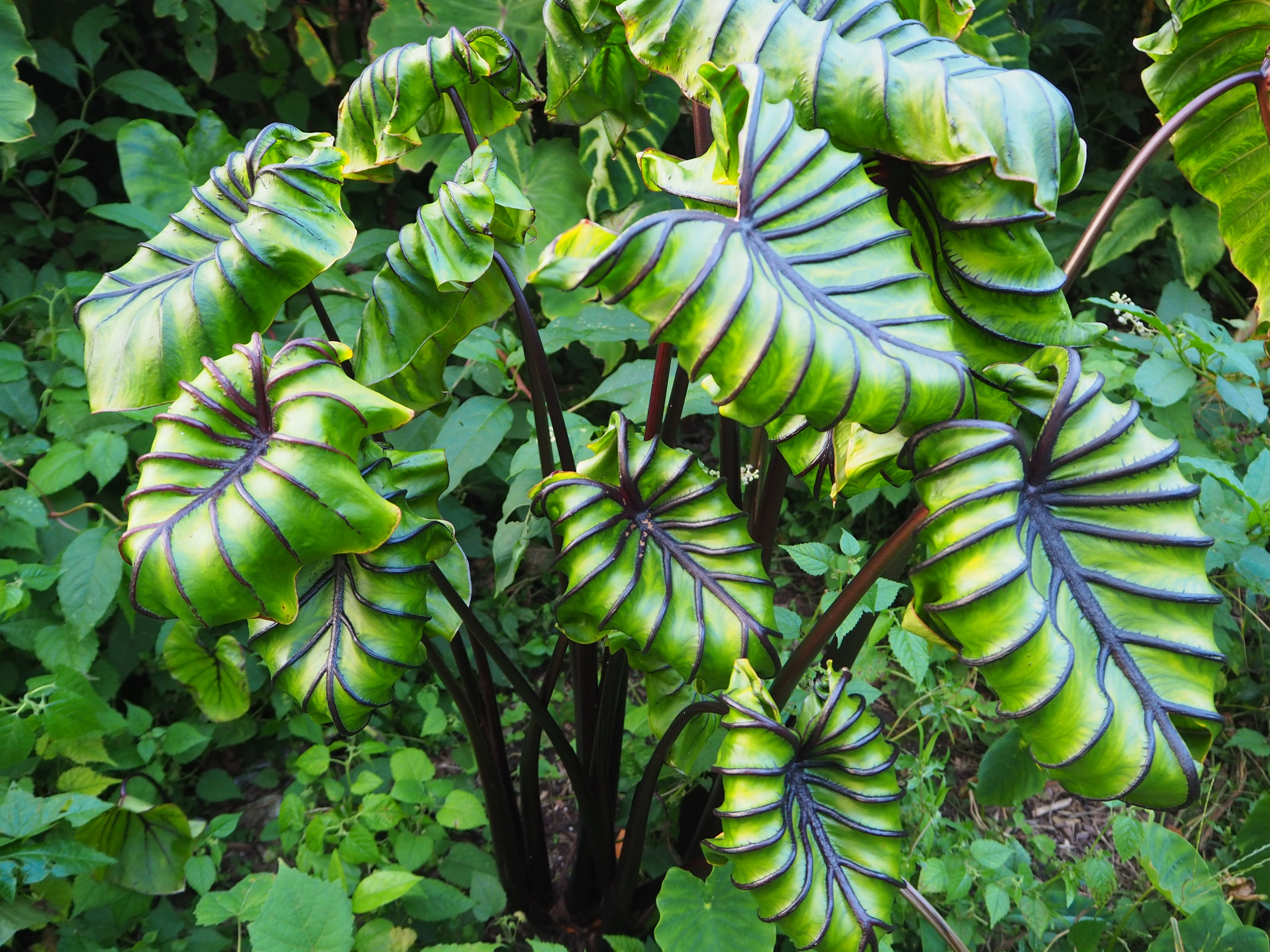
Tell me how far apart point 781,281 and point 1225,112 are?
0.73 m

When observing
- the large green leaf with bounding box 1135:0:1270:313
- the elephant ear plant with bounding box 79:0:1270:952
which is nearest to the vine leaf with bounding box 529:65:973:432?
the elephant ear plant with bounding box 79:0:1270:952

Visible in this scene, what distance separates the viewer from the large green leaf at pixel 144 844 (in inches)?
42.3

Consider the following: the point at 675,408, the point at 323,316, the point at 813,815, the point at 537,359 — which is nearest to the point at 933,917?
the point at 813,815

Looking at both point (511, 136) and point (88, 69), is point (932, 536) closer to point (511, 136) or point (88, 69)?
point (511, 136)

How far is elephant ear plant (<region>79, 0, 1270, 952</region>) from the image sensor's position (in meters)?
0.56

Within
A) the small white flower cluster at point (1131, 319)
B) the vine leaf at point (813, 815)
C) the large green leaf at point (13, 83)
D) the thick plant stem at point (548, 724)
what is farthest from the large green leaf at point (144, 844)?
the small white flower cluster at point (1131, 319)

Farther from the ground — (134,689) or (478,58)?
(478,58)

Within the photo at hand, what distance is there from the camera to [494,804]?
1027mm

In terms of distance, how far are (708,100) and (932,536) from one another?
416mm

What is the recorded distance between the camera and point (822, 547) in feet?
3.25

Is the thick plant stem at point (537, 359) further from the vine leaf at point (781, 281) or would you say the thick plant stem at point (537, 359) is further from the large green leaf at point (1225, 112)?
the large green leaf at point (1225, 112)

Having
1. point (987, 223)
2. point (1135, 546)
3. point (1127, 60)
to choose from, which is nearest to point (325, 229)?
point (987, 223)

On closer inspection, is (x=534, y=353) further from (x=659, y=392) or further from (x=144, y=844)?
(x=144, y=844)

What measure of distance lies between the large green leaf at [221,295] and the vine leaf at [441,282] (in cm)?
6
